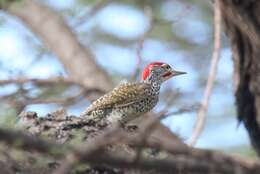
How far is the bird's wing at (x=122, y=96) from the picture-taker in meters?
7.09

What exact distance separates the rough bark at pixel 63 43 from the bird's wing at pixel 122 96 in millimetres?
1533

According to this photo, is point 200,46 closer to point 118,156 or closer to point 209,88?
point 209,88

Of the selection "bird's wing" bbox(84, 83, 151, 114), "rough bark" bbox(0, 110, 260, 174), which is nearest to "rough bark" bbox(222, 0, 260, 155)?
"bird's wing" bbox(84, 83, 151, 114)

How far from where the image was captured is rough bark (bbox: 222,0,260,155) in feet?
18.3

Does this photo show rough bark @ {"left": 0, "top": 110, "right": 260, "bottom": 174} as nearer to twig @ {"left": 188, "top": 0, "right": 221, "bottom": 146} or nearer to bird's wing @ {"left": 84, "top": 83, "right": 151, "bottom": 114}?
twig @ {"left": 188, "top": 0, "right": 221, "bottom": 146}

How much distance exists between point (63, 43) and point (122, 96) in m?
2.69

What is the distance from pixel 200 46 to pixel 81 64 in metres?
3.95

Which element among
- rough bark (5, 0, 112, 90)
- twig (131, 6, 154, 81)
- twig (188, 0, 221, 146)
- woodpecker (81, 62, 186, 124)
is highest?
rough bark (5, 0, 112, 90)

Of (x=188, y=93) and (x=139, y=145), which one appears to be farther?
(x=188, y=93)

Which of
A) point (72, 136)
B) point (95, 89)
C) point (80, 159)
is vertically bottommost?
point (80, 159)

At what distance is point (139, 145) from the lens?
320 cm

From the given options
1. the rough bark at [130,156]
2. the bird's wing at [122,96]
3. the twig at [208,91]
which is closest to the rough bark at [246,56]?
the twig at [208,91]

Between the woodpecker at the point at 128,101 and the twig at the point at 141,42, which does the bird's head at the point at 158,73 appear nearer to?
the woodpecker at the point at 128,101

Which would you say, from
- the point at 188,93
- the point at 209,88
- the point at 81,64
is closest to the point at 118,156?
the point at 209,88
